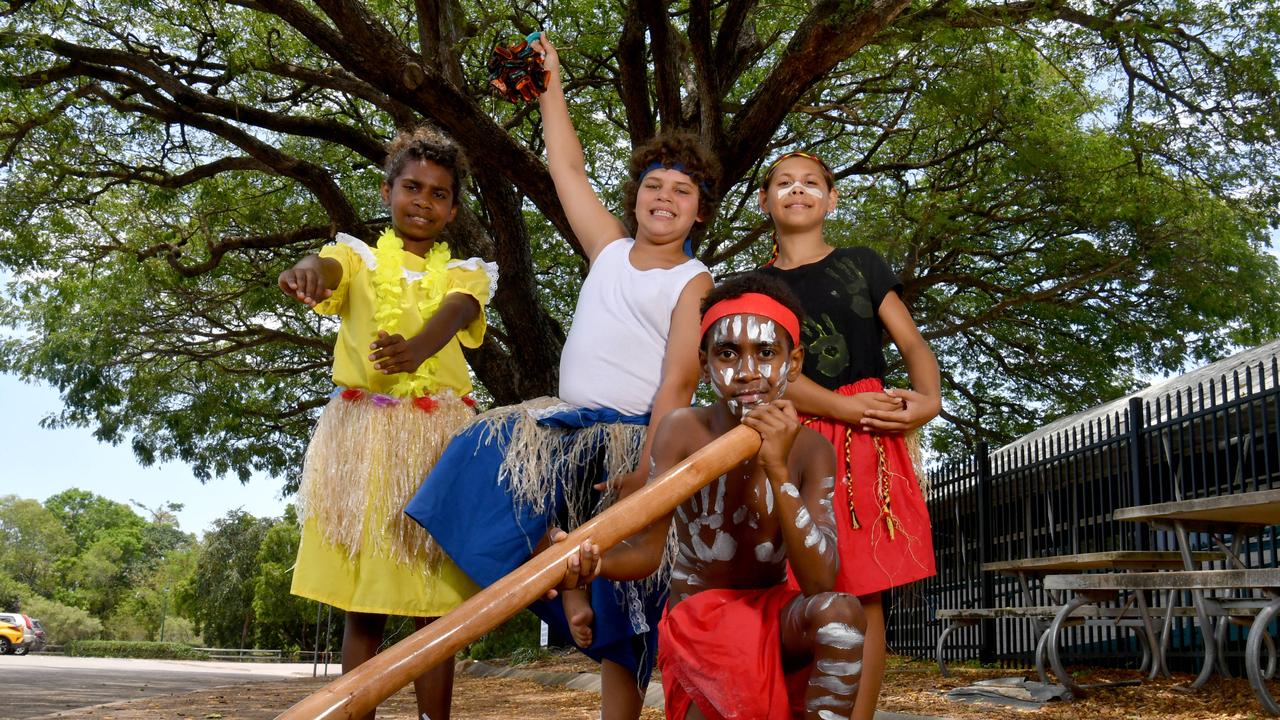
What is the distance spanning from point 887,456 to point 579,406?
0.94 m

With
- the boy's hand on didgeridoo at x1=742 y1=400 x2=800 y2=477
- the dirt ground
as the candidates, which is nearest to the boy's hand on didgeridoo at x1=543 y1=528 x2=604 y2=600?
the boy's hand on didgeridoo at x1=742 y1=400 x2=800 y2=477

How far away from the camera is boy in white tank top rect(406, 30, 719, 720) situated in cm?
296

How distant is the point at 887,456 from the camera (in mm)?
3051

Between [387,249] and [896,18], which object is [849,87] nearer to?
[896,18]

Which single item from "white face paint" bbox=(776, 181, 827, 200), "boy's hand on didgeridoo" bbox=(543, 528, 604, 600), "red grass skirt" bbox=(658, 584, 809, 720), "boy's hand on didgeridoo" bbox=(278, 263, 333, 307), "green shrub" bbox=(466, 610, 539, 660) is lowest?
"green shrub" bbox=(466, 610, 539, 660)

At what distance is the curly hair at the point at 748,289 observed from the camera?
262 cm

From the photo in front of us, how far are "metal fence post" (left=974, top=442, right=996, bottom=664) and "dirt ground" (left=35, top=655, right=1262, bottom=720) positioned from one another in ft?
7.04

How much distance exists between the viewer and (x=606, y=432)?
3.05 meters

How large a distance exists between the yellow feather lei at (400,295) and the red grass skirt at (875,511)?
125cm

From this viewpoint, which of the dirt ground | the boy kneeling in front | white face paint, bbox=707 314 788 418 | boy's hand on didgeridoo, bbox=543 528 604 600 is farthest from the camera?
the dirt ground

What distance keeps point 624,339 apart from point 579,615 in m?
0.84

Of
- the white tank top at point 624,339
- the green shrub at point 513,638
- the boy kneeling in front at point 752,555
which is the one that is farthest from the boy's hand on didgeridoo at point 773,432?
the green shrub at point 513,638

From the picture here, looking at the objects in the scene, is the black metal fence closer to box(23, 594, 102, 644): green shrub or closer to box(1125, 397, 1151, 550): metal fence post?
box(1125, 397, 1151, 550): metal fence post

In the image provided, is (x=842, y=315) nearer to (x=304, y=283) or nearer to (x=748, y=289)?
(x=748, y=289)
